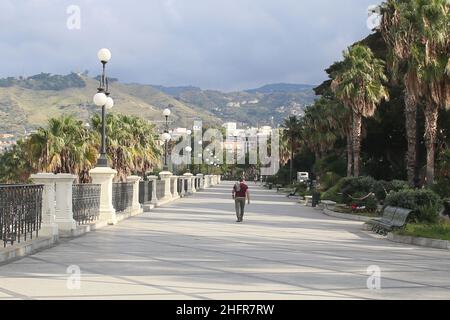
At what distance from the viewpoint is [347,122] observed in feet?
162

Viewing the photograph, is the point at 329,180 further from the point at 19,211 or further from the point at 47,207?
the point at 19,211

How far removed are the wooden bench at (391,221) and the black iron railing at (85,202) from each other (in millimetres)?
8729

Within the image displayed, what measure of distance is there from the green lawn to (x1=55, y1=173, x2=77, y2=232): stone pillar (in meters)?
8.85

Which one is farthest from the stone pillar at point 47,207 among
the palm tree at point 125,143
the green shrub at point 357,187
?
the palm tree at point 125,143

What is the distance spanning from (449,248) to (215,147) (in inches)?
5188

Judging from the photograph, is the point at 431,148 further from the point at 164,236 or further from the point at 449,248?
the point at 164,236

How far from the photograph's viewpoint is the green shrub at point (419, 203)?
20.3 metres

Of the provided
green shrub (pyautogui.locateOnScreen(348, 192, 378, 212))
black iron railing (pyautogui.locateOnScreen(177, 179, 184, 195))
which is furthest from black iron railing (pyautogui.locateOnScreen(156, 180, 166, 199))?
green shrub (pyautogui.locateOnScreen(348, 192, 378, 212))

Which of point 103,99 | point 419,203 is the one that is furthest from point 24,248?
point 419,203

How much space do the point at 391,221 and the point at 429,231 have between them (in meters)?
2.03

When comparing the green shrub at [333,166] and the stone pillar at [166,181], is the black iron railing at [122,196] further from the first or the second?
the green shrub at [333,166]

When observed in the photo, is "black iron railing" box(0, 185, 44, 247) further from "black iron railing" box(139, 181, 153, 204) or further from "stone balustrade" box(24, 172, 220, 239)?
"black iron railing" box(139, 181, 153, 204)
